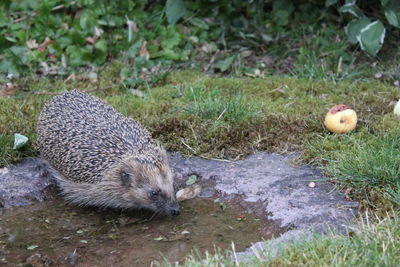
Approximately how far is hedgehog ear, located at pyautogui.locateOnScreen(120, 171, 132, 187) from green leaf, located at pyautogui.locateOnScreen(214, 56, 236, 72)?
311 centimetres

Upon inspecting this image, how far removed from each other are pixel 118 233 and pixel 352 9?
14.8 ft

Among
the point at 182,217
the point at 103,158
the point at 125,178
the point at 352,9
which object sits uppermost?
the point at 352,9

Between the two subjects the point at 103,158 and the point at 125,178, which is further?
the point at 103,158

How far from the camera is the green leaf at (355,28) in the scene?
7797 mm

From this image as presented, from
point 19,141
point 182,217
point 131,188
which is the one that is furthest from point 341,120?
point 19,141

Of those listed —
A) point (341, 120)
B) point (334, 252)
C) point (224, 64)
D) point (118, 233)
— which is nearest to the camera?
point (334, 252)

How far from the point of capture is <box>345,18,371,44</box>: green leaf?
7.80 meters

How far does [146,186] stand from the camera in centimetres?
536

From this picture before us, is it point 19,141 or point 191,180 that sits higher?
point 19,141

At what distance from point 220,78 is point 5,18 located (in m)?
3.31

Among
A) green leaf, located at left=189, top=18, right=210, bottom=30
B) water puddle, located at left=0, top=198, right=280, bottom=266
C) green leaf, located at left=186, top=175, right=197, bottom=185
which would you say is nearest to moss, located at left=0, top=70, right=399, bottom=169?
green leaf, located at left=186, top=175, right=197, bottom=185

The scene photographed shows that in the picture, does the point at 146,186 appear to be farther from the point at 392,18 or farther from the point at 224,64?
the point at 392,18

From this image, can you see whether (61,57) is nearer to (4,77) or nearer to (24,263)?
(4,77)

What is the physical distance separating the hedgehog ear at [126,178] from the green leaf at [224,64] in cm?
311
